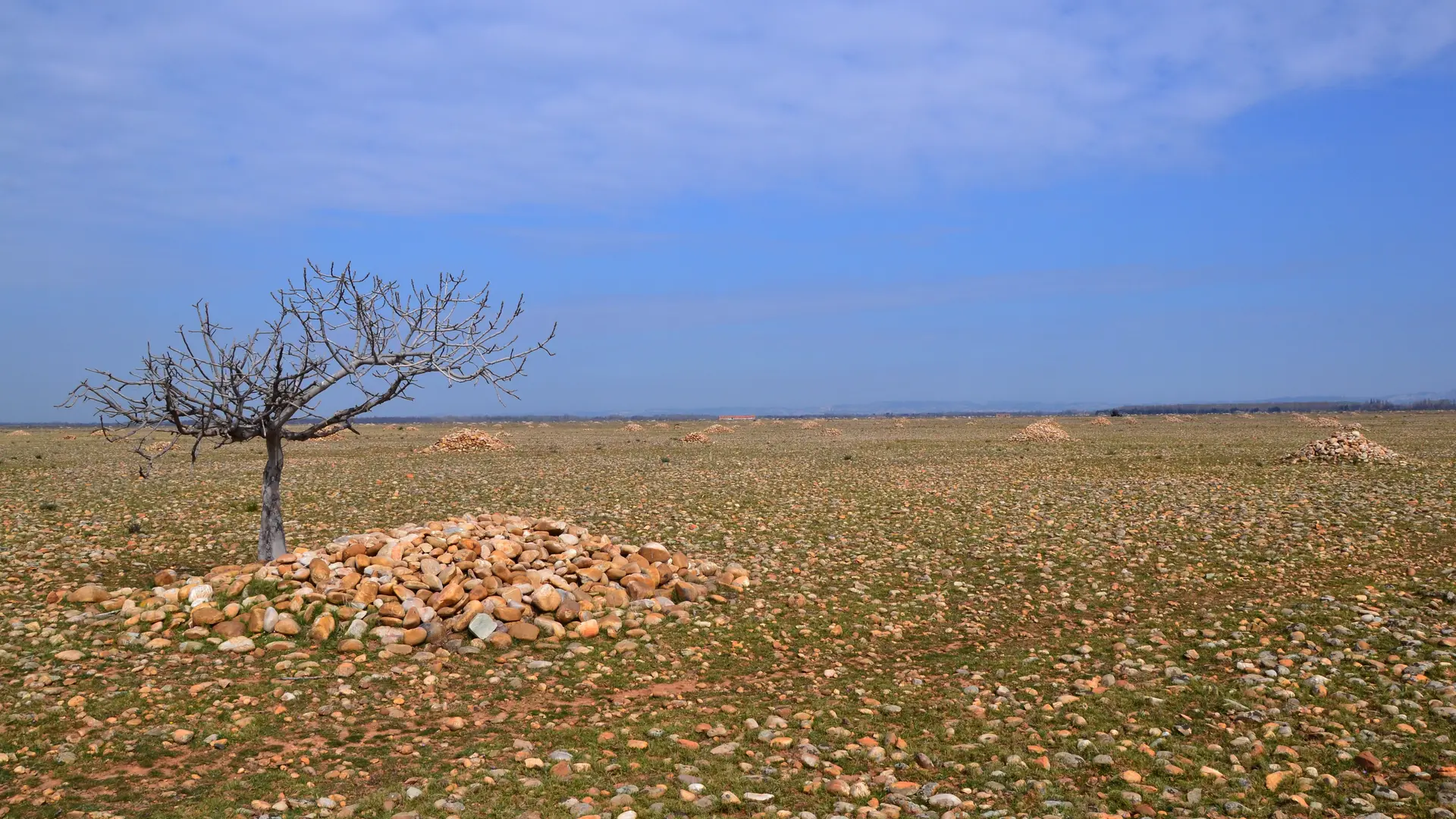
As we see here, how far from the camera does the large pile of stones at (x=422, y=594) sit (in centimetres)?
1262

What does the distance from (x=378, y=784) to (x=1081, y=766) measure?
6.74m

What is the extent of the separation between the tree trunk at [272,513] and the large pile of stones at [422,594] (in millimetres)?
875

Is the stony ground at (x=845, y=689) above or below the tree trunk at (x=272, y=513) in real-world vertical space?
below

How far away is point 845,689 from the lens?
1095 cm

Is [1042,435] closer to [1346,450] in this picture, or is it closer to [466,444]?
[1346,450]

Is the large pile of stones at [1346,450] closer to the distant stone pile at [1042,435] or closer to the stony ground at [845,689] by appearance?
the stony ground at [845,689]

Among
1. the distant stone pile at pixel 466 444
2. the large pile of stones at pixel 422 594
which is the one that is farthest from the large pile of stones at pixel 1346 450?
the distant stone pile at pixel 466 444

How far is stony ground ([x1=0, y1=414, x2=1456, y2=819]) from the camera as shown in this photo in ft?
25.8

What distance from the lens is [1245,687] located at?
1028 cm

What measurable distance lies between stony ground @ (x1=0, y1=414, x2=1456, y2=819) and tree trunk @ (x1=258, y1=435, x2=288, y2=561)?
9.07ft

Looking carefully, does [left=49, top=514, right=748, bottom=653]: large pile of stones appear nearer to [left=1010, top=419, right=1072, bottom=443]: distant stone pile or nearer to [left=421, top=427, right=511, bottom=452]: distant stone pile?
[left=421, top=427, right=511, bottom=452]: distant stone pile

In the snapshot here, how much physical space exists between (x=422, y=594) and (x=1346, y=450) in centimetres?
3910

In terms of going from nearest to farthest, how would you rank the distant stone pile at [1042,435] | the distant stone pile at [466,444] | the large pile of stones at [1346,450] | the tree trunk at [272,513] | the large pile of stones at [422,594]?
the large pile of stones at [422,594] < the tree trunk at [272,513] < the large pile of stones at [1346,450] < the distant stone pile at [466,444] < the distant stone pile at [1042,435]

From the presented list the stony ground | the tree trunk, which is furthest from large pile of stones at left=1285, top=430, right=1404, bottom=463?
the tree trunk
